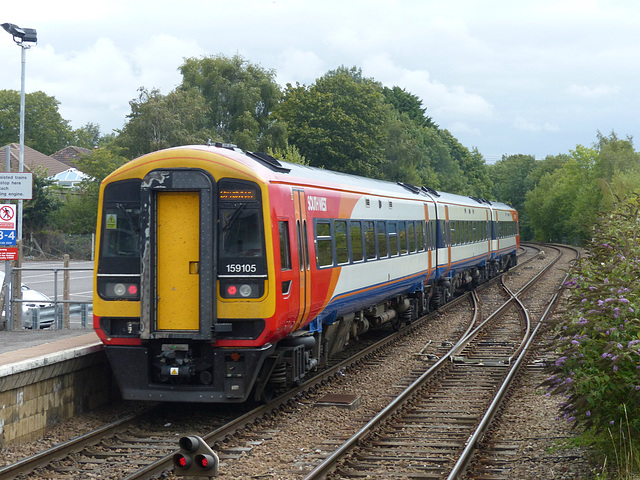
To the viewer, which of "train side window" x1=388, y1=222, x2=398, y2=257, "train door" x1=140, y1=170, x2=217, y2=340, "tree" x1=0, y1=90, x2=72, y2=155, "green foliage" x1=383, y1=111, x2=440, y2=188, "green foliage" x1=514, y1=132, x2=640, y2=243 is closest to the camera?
"train door" x1=140, y1=170, x2=217, y2=340

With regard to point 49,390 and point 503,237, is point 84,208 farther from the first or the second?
point 49,390

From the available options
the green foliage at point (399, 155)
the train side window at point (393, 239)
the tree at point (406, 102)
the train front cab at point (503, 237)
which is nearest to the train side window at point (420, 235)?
the train side window at point (393, 239)

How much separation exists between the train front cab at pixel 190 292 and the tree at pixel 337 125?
44.5 m

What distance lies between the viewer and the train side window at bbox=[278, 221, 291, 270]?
9.88 metres

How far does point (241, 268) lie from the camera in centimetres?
942

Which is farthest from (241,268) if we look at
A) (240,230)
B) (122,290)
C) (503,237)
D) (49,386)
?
(503,237)

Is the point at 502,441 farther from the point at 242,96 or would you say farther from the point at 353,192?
the point at 242,96

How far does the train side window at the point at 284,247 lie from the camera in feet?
32.4

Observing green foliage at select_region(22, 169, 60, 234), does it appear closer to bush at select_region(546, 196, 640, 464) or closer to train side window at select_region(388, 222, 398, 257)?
train side window at select_region(388, 222, 398, 257)

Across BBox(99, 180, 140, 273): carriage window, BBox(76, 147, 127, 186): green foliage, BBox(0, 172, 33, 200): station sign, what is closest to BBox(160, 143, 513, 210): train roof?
BBox(99, 180, 140, 273): carriage window

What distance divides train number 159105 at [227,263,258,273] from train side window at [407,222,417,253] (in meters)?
8.86

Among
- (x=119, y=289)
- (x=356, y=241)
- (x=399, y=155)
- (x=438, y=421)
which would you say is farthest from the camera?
(x=399, y=155)

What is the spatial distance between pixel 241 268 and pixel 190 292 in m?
0.63

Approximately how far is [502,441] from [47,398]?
4967 millimetres
